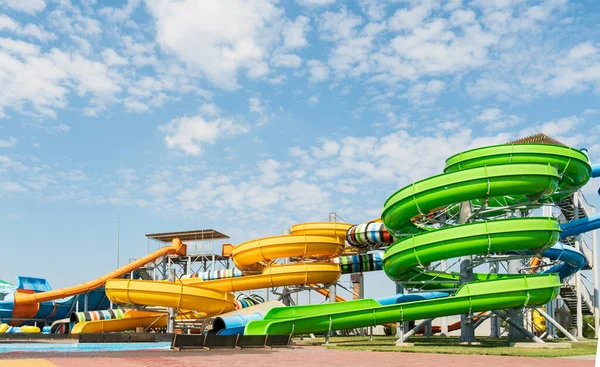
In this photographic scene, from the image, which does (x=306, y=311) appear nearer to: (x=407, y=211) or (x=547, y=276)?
(x=407, y=211)

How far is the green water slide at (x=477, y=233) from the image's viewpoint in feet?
68.9

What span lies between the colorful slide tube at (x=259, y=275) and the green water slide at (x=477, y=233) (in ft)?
27.4

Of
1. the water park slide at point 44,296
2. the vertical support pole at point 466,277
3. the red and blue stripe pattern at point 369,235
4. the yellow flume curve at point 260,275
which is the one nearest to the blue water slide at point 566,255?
the vertical support pole at point 466,277

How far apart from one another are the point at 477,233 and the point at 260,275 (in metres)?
16.9

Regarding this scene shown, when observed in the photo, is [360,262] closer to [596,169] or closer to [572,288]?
[572,288]

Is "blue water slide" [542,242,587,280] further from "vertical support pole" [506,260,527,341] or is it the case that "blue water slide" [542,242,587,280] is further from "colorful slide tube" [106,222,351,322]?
"colorful slide tube" [106,222,351,322]

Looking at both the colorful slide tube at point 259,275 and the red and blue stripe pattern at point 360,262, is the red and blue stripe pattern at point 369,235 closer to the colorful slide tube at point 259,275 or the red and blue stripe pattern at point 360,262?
the red and blue stripe pattern at point 360,262

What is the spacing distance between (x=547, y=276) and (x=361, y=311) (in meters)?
6.70

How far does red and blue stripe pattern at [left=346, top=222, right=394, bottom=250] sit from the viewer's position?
111ft

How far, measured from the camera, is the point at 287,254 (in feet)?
116

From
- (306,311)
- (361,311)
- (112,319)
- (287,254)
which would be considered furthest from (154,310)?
(361,311)

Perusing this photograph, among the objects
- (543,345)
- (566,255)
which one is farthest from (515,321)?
(566,255)

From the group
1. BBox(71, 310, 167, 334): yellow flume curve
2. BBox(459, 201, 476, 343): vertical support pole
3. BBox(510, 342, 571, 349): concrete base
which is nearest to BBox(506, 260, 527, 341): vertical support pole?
BBox(459, 201, 476, 343): vertical support pole

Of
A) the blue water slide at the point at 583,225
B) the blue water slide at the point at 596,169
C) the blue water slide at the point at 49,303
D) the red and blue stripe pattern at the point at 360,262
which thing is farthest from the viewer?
the blue water slide at the point at 49,303
